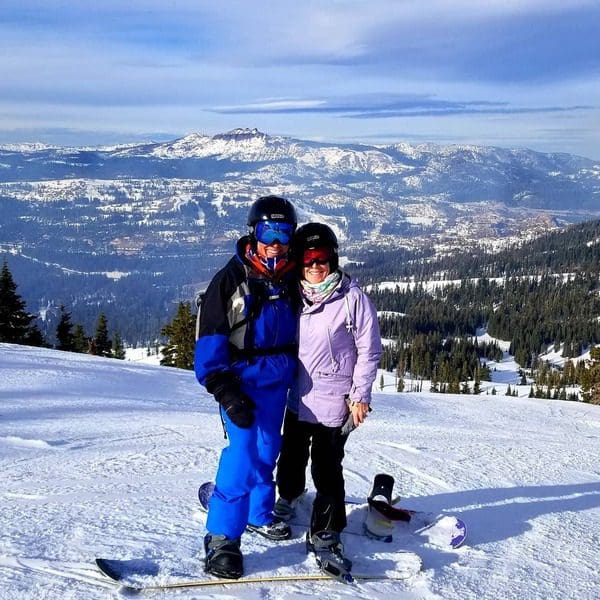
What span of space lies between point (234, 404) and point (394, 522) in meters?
1.85

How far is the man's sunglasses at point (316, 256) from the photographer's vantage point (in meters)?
3.70

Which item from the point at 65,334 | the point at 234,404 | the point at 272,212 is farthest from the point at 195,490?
the point at 65,334

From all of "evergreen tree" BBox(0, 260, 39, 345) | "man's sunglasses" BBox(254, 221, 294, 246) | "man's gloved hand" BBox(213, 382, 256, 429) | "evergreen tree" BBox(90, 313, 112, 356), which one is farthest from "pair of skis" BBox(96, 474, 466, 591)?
"evergreen tree" BBox(90, 313, 112, 356)

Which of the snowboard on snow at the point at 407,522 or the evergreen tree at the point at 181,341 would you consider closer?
the snowboard on snow at the point at 407,522

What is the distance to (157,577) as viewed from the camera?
129 inches

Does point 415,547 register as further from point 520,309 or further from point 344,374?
point 520,309

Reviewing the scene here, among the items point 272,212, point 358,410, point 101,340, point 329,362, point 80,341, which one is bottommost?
point 80,341

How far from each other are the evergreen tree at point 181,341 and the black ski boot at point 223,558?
29816 millimetres

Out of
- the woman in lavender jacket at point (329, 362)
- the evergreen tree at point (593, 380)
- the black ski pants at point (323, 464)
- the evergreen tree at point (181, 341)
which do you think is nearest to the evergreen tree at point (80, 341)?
the evergreen tree at point (181, 341)

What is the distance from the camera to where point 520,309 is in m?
148

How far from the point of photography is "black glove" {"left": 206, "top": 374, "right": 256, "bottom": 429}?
11.1ft

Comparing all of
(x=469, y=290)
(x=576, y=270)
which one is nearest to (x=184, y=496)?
(x=469, y=290)

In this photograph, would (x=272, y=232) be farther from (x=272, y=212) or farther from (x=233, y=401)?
(x=233, y=401)

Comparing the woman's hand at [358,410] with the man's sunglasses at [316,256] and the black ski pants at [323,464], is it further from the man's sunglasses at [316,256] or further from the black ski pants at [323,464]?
the man's sunglasses at [316,256]
